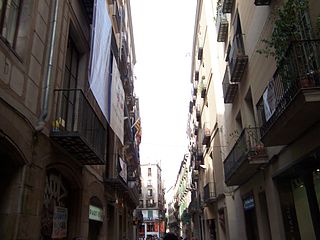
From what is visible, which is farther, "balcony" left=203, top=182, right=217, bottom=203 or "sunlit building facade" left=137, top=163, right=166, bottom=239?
"sunlit building facade" left=137, top=163, right=166, bottom=239

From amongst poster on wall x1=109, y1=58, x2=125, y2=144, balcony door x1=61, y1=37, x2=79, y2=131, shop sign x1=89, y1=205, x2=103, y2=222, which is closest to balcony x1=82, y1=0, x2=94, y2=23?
balcony door x1=61, y1=37, x2=79, y2=131

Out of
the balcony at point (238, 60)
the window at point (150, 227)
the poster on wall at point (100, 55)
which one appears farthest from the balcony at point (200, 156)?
the window at point (150, 227)

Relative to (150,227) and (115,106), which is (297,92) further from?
(150,227)

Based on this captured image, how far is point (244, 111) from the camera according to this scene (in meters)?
14.5

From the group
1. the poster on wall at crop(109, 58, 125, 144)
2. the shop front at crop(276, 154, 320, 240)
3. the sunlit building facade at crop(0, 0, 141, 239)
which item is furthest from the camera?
the poster on wall at crop(109, 58, 125, 144)

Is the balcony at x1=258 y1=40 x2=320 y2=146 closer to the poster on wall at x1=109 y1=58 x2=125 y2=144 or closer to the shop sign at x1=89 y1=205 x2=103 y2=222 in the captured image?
the poster on wall at x1=109 y1=58 x2=125 y2=144

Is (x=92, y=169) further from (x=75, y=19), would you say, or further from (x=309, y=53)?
(x=309, y=53)

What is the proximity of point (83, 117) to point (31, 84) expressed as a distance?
8.33ft

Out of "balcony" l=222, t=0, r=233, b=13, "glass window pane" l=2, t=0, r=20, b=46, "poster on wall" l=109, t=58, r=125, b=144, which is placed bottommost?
"glass window pane" l=2, t=0, r=20, b=46

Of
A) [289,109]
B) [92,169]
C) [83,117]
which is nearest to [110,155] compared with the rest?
[92,169]

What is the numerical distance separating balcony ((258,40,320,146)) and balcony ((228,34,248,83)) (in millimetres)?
4569

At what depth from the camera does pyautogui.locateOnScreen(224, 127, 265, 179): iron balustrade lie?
1194cm

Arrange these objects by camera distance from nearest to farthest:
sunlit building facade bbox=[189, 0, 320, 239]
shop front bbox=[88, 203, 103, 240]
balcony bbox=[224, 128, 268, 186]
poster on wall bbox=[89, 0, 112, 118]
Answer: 1. sunlit building facade bbox=[189, 0, 320, 239]
2. poster on wall bbox=[89, 0, 112, 118]
3. balcony bbox=[224, 128, 268, 186]
4. shop front bbox=[88, 203, 103, 240]

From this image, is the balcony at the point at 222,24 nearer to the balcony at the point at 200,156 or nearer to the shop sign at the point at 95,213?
the shop sign at the point at 95,213
